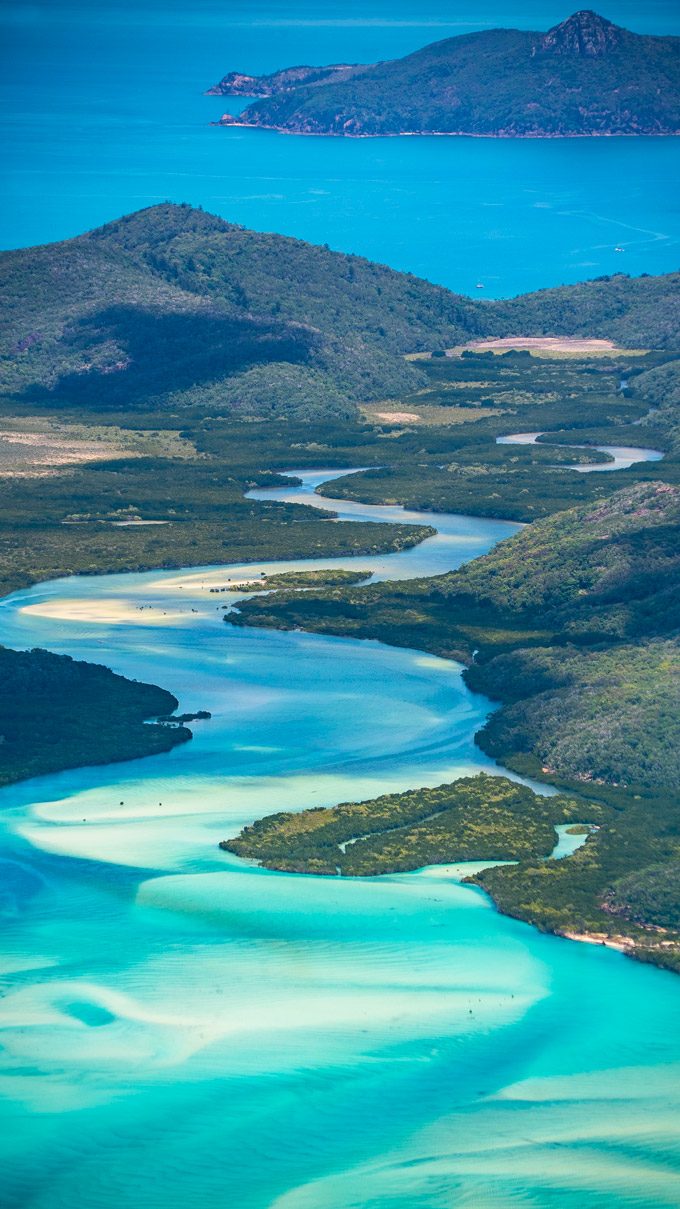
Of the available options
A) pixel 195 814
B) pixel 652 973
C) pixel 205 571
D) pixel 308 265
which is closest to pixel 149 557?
pixel 205 571

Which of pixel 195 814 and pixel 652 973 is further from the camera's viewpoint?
pixel 195 814

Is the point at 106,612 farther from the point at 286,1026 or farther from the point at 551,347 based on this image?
the point at 551,347

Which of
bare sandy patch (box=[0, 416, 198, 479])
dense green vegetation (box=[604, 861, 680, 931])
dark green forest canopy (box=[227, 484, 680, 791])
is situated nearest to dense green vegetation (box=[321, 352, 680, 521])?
bare sandy patch (box=[0, 416, 198, 479])

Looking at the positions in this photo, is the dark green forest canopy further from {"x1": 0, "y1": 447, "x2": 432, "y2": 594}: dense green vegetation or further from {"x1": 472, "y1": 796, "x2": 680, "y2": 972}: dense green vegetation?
{"x1": 0, "y1": 447, "x2": 432, "y2": 594}: dense green vegetation

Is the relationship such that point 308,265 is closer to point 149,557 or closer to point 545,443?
point 545,443

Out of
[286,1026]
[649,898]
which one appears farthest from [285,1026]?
[649,898]
